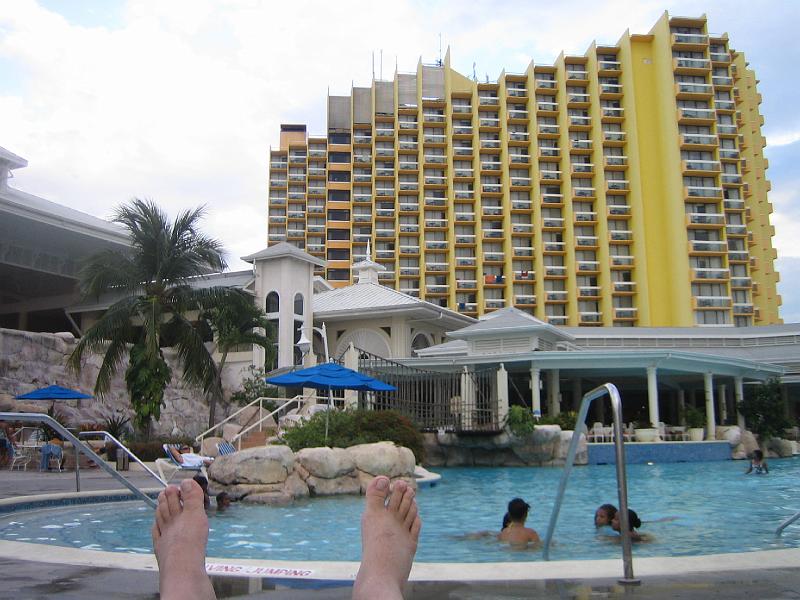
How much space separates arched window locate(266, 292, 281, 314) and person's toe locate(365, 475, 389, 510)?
23842 millimetres

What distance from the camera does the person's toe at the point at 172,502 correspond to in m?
3.58

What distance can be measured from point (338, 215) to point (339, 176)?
3698 millimetres

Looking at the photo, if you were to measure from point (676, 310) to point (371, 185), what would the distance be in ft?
89.8

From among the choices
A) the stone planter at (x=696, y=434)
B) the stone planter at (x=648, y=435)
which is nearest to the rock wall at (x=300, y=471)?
the stone planter at (x=648, y=435)

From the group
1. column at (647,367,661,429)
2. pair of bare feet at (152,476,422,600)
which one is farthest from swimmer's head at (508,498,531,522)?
column at (647,367,661,429)

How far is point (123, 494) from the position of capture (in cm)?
1012

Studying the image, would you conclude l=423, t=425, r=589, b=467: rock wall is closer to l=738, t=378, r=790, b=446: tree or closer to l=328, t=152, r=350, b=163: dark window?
l=738, t=378, r=790, b=446: tree

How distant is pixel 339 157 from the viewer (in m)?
65.9

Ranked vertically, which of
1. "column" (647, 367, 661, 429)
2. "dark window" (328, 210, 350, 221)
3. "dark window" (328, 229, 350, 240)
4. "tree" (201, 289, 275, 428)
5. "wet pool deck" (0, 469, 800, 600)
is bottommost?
"wet pool deck" (0, 469, 800, 600)

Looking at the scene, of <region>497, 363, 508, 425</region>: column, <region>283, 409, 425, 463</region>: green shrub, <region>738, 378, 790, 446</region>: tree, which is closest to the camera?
<region>283, 409, 425, 463</region>: green shrub

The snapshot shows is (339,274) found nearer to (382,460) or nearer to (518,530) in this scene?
(382,460)

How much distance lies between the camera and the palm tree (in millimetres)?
17750

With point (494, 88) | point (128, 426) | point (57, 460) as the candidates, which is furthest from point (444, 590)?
point (494, 88)

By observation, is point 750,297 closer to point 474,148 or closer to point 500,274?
point 500,274
